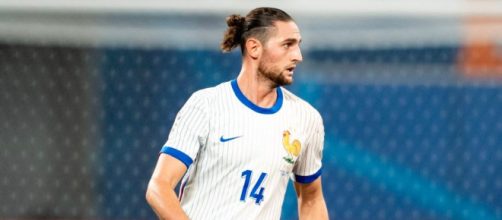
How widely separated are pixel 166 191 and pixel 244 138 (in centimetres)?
28

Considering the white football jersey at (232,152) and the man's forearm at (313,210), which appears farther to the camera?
the man's forearm at (313,210)

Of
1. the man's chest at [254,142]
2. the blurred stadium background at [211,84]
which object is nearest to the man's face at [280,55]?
the man's chest at [254,142]

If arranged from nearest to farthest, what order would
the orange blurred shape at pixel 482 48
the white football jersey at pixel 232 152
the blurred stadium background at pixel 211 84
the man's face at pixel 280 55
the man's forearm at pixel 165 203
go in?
1. the man's forearm at pixel 165 203
2. the white football jersey at pixel 232 152
3. the man's face at pixel 280 55
4. the orange blurred shape at pixel 482 48
5. the blurred stadium background at pixel 211 84

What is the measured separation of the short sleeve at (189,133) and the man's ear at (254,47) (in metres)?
0.23

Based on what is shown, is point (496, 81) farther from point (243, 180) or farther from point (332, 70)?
point (243, 180)

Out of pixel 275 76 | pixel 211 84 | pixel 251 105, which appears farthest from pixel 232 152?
pixel 211 84

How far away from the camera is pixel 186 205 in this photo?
9.52 ft

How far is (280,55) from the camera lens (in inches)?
116

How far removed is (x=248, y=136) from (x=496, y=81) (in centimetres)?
211

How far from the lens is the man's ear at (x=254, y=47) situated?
2977 millimetres

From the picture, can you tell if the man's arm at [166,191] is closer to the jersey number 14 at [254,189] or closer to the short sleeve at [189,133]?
the short sleeve at [189,133]

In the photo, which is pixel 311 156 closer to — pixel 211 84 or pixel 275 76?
pixel 275 76

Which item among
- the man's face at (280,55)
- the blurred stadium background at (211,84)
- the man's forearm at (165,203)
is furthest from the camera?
the blurred stadium background at (211,84)

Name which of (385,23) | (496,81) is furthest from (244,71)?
(496,81)
